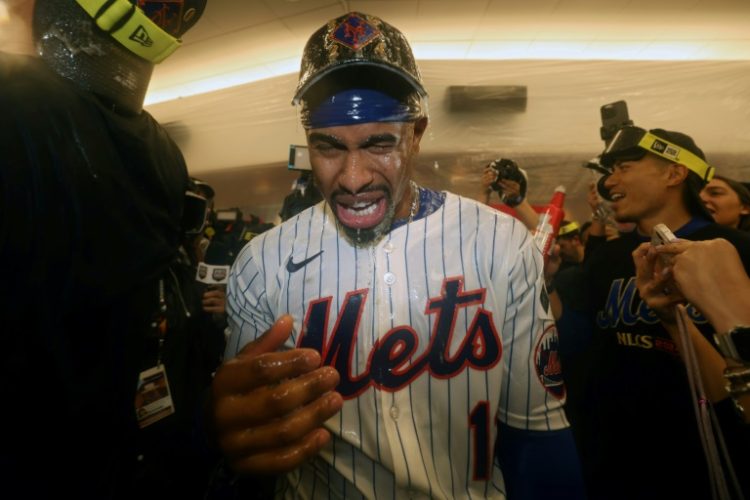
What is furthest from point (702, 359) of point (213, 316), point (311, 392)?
point (213, 316)

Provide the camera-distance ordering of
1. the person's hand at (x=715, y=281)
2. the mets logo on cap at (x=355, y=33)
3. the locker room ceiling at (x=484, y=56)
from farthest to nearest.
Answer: the locker room ceiling at (x=484, y=56) < the mets logo on cap at (x=355, y=33) < the person's hand at (x=715, y=281)

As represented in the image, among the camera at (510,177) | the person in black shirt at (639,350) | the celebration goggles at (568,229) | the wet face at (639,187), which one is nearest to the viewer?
the person in black shirt at (639,350)

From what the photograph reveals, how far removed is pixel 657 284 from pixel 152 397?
205 cm

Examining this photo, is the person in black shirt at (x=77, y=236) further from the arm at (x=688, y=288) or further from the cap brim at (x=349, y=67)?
the arm at (x=688, y=288)

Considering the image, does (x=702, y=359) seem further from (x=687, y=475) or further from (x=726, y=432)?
(x=687, y=475)

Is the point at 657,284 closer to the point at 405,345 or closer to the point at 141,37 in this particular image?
the point at 405,345

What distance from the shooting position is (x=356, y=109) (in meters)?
1.18

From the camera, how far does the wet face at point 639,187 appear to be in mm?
2232

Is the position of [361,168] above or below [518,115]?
below

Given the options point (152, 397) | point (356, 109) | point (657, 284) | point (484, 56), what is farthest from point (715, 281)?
point (484, 56)

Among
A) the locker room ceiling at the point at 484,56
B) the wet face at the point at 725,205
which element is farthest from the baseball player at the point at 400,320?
the locker room ceiling at the point at 484,56

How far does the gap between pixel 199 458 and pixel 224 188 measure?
6088 mm

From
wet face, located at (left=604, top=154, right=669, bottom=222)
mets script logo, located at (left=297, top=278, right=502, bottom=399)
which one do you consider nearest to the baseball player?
mets script logo, located at (left=297, top=278, right=502, bottom=399)

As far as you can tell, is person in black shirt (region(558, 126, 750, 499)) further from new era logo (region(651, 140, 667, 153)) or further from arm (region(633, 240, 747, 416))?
arm (region(633, 240, 747, 416))
